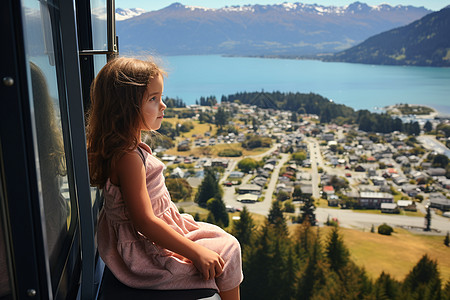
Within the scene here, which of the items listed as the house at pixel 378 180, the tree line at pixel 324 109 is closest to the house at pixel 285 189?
the house at pixel 378 180

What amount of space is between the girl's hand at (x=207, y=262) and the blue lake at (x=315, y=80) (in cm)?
2800

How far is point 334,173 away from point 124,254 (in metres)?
22.5

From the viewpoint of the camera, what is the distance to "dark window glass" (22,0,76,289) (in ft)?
2.01

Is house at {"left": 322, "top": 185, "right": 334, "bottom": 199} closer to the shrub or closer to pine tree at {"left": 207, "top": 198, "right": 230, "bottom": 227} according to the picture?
the shrub

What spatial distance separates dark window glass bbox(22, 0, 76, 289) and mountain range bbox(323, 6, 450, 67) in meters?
32.0

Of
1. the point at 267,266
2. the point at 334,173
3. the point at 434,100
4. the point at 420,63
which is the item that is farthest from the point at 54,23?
the point at 420,63

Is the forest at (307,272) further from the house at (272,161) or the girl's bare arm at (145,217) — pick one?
the girl's bare arm at (145,217)

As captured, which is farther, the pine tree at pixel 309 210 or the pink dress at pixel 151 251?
the pine tree at pixel 309 210

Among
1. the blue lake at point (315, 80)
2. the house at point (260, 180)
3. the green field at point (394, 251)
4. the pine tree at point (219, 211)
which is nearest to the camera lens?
the green field at point (394, 251)

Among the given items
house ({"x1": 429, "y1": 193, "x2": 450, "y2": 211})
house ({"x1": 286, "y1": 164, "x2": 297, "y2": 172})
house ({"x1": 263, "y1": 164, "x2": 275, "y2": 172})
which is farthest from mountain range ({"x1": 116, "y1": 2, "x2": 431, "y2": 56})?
house ({"x1": 429, "y1": 193, "x2": 450, "y2": 211})

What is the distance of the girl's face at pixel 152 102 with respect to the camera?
0.90m

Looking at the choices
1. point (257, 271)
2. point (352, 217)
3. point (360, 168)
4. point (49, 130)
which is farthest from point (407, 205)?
point (49, 130)

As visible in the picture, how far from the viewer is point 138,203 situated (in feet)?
2.73

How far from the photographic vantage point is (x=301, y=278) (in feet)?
50.6
